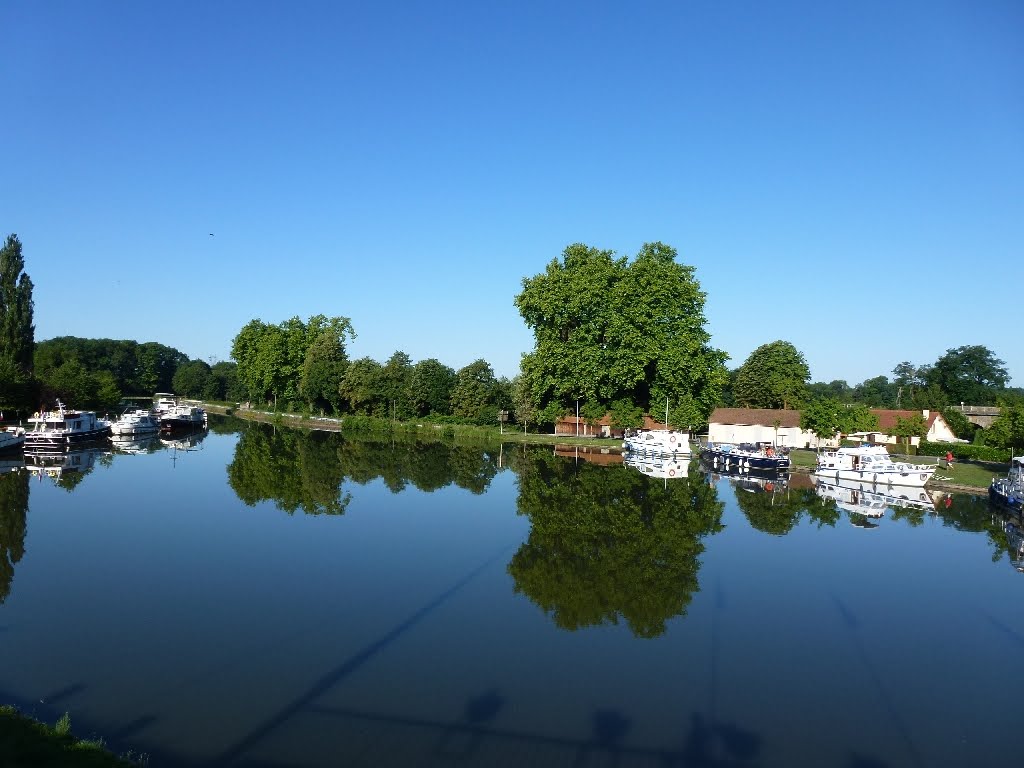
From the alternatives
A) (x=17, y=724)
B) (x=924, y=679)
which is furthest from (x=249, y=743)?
(x=924, y=679)

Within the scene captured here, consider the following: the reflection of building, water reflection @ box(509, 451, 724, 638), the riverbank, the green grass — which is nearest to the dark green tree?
the riverbank

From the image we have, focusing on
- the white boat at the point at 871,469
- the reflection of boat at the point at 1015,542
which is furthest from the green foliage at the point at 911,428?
the reflection of boat at the point at 1015,542

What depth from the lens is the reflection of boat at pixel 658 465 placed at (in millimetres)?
38941

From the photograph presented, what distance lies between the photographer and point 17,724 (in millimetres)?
8312

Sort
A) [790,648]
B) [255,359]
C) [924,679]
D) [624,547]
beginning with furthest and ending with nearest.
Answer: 1. [255,359]
2. [624,547]
3. [790,648]
4. [924,679]

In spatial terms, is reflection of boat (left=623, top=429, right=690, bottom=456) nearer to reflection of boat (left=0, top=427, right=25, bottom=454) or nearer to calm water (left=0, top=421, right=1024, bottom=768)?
calm water (left=0, top=421, right=1024, bottom=768)

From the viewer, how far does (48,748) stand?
7.80 m

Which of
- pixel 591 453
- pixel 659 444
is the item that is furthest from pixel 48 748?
pixel 591 453

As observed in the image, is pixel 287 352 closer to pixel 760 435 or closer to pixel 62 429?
pixel 62 429

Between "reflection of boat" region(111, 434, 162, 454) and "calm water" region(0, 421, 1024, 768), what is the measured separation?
20764mm

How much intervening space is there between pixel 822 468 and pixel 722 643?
28351 mm

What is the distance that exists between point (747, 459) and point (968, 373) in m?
75.6

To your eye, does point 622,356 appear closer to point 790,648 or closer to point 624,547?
point 624,547

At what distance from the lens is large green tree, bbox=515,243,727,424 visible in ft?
178
